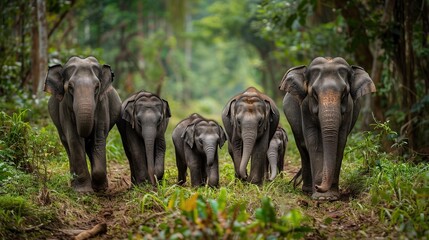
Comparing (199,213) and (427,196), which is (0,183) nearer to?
(199,213)

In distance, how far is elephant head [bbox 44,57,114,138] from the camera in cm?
755

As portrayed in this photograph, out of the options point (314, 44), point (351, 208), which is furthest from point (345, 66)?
point (314, 44)

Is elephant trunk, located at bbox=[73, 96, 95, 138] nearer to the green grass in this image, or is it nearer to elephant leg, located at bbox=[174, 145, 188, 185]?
the green grass

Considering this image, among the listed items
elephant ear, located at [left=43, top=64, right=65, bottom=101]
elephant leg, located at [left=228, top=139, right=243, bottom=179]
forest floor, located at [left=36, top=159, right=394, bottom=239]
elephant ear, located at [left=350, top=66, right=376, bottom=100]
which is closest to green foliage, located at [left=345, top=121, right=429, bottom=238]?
forest floor, located at [left=36, top=159, right=394, bottom=239]

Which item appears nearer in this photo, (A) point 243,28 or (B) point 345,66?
(B) point 345,66

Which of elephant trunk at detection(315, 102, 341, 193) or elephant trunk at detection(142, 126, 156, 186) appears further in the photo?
elephant trunk at detection(142, 126, 156, 186)

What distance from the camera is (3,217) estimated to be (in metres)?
5.92

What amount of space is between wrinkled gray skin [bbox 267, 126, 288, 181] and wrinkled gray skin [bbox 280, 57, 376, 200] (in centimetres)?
112

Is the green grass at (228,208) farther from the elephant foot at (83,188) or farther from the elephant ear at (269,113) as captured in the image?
the elephant ear at (269,113)

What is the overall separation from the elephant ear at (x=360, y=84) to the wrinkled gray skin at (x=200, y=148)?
6.82ft

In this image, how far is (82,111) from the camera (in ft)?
24.6

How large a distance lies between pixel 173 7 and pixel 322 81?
68.3 feet

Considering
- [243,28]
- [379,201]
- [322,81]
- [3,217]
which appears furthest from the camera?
[243,28]

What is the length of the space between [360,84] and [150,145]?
114 inches
